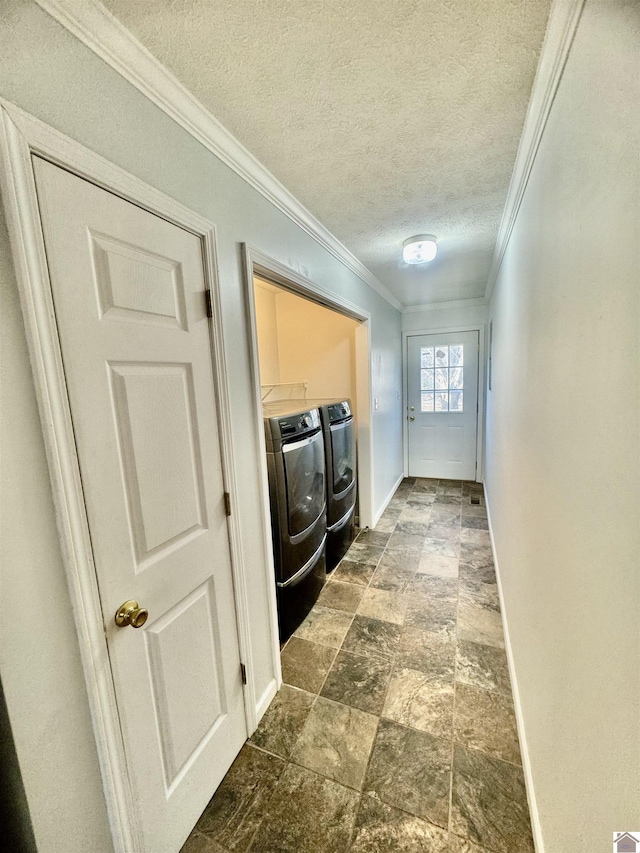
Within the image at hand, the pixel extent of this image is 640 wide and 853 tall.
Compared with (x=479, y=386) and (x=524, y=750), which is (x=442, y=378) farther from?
(x=524, y=750)

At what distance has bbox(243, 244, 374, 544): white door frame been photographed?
4.52 feet

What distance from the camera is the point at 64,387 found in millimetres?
739

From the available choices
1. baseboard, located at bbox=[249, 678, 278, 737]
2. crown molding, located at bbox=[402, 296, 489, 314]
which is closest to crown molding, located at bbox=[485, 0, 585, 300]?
baseboard, located at bbox=[249, 678, 278, 737]

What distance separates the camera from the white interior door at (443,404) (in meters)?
4.36

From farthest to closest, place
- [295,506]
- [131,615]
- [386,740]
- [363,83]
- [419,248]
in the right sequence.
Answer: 1. [419,248]
2. [295,506]
3. [386,740]
4. [363,83]
5. [131,615]

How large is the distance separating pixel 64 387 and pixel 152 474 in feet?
1.08

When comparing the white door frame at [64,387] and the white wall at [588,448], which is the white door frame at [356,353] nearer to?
the white door frame at [64,387]

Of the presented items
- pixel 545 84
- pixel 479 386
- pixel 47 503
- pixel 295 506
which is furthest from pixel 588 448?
pixel 479 386

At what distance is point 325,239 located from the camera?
6.68 ft

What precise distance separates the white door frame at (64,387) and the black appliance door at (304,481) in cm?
109

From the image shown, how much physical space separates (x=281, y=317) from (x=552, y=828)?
3423 mm

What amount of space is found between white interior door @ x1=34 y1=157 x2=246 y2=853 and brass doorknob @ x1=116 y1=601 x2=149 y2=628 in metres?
0.02

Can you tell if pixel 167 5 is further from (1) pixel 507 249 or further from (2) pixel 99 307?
(1) pixel 507 249

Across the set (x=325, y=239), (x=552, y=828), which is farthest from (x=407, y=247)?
(x=552, y=828)
